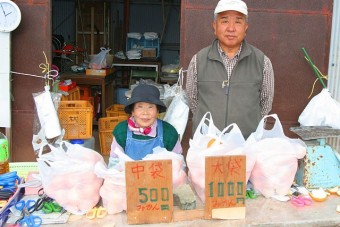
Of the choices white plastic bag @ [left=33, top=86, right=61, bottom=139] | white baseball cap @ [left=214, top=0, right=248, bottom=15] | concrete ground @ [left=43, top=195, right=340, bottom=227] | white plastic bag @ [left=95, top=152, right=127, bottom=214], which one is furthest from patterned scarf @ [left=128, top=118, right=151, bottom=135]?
white plastic bag @ [left=33, top=86, right=61, bottom=139]

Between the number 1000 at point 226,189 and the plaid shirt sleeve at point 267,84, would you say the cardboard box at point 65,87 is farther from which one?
the number 1000 at point 226,189

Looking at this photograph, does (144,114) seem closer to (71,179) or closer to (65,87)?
(71,179)

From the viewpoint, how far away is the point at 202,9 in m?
4.29

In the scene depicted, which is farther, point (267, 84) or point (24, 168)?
point (267, 84)

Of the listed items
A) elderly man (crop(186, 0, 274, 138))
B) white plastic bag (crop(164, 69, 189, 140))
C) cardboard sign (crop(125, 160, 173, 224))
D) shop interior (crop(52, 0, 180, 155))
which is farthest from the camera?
shop interior (crop(52, 0, 180, 155))

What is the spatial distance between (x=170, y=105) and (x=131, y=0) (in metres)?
7.32

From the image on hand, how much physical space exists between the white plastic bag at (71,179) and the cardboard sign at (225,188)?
1.96ft

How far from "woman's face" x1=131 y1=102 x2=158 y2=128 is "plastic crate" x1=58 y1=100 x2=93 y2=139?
2047 millimetres

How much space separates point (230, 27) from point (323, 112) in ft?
5.01

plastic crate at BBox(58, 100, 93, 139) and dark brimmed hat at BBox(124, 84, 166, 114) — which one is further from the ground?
dark brimmed hat at BBox(124, 84, 166, 114)

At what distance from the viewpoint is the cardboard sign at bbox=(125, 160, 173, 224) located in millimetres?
1972

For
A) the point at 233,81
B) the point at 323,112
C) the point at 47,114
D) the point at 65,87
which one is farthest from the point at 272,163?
the point at 65,87

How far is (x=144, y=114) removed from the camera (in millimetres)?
2688

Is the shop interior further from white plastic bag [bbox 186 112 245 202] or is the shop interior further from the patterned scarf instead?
white plastic bag [bbox 186 112 245 202]
